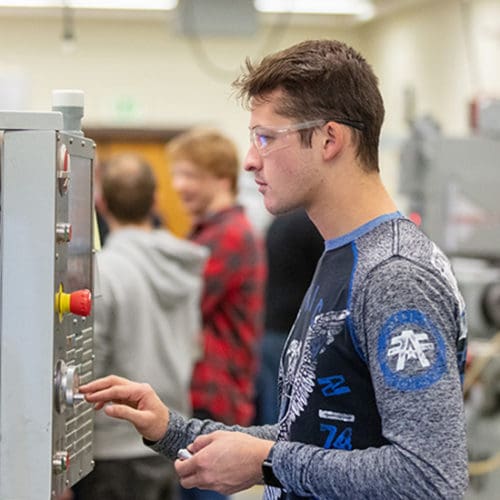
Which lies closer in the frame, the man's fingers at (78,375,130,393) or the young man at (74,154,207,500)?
the man's fingers at (78,375,130,393)

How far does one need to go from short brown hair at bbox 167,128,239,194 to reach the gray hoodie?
32cm

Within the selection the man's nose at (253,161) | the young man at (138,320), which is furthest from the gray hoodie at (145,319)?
the man's nose at (253,161)

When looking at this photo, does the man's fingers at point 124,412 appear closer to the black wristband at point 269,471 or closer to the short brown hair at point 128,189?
the black wristband at point 269,471

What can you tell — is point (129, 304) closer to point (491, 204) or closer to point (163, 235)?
point (163, 235)

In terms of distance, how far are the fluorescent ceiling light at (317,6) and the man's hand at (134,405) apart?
199 inches

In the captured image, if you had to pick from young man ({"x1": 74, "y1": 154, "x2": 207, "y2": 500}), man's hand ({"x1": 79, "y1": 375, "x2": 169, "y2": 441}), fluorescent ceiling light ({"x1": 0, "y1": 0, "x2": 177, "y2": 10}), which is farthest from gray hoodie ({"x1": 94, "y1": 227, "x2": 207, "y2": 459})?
fluorescent ceiling light ({"x1": 0, "y1": 0, "x2": 177, "y2": 10})

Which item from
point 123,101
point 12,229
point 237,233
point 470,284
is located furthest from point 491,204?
point 123,101

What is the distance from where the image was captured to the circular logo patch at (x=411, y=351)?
4.03ft

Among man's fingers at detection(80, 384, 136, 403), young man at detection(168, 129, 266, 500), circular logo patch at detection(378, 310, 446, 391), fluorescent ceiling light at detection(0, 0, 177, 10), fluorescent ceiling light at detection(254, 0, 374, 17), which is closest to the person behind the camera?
circular logo patch at detection(378, 310, 446, 391)

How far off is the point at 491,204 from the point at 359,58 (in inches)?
88.9

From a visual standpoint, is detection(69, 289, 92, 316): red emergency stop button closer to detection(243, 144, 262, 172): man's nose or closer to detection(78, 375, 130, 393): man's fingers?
detection(78, 375, 130, 393): man's fingers

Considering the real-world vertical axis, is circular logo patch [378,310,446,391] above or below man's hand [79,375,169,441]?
above

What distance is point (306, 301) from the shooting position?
1498 millimetres

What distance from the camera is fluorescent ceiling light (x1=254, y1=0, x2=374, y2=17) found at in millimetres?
6449
